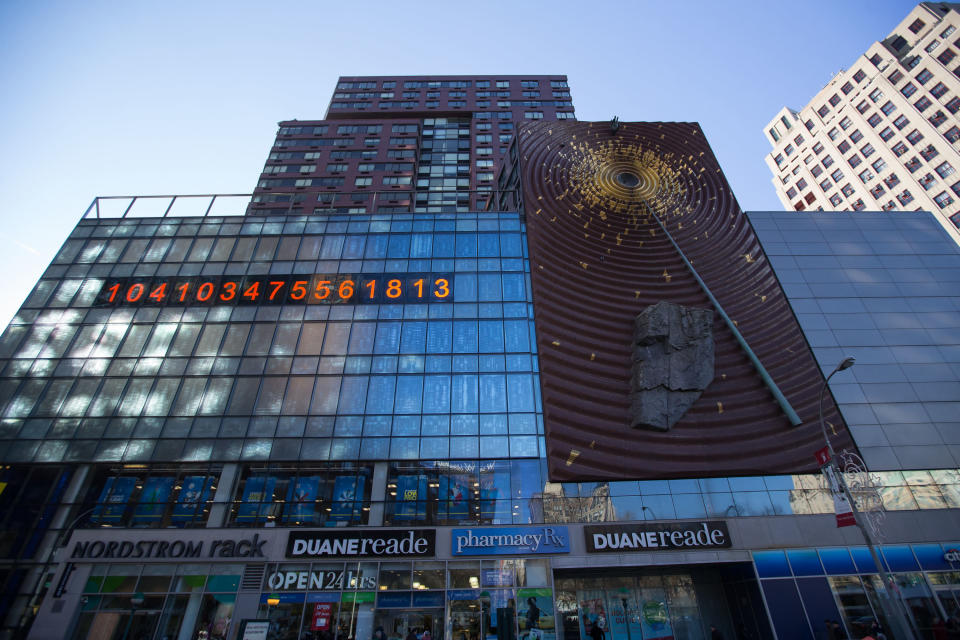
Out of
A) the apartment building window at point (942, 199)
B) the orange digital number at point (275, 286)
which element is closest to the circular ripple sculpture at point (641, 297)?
the orange digital number at point (275, 286)

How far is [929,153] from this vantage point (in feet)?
183

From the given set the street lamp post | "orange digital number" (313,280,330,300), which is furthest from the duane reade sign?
"orange digital number" (313,280,330,300)

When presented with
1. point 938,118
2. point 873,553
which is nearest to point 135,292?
point 873,553

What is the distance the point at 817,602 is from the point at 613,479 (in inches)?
378

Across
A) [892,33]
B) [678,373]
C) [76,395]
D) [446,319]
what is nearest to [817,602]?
[678,373]

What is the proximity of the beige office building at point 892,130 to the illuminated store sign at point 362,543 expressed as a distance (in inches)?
2698

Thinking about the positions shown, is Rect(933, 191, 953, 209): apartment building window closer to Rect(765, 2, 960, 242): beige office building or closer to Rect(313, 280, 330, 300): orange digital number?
Rect(765, 2, 960, 242): beige office building

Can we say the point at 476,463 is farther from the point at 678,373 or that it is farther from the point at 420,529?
the point at 678,373

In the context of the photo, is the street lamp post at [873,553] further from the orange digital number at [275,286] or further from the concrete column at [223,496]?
the orange digital number at [275,286]

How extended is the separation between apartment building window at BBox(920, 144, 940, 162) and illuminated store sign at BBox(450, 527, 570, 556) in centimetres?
6959

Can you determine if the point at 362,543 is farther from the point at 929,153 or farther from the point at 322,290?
the point at 929,153

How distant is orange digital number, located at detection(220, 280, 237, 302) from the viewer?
28.5 m

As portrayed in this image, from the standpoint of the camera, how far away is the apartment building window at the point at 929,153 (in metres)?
55.2

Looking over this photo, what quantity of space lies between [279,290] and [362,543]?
54.2 ft
